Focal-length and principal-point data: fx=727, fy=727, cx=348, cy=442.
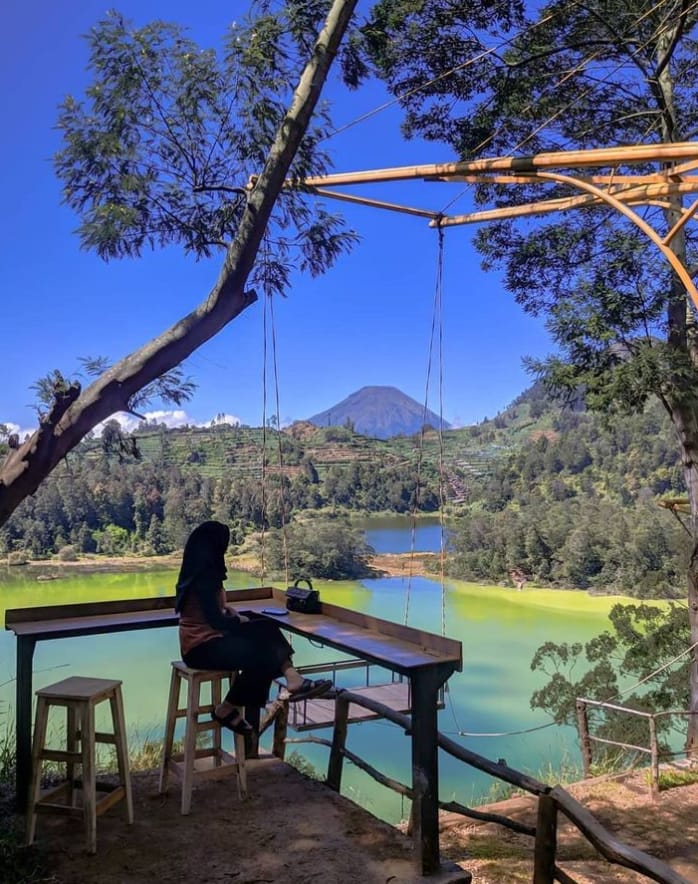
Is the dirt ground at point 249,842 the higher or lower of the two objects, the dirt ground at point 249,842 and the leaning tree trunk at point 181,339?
the lower

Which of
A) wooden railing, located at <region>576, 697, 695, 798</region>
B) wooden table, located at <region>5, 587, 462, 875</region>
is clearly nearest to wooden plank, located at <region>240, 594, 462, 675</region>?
wooden table, located at <region>5, 587, 462, 875</region>

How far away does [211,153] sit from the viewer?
3.51m

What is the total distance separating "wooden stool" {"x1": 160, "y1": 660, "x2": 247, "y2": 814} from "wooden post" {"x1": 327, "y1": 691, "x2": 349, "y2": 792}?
411mm

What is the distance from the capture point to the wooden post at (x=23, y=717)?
8.61 ft

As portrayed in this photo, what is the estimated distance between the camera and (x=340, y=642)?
8.36ft

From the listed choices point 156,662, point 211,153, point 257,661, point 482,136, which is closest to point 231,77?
point 211,153

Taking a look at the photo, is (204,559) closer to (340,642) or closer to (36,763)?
(340,642)

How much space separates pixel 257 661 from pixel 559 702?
36.7 ft

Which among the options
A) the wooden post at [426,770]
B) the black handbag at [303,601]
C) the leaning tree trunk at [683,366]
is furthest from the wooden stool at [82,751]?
the leaning tree trunk at [683,366]

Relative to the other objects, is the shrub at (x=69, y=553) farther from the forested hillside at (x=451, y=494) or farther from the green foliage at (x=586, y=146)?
the green foliage at (x=586, y=146)

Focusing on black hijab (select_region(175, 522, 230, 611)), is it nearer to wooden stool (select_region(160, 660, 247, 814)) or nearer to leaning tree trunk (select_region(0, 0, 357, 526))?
wooden stool (select_region(160, 660, 247, 814))

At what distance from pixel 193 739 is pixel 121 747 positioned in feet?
0.84

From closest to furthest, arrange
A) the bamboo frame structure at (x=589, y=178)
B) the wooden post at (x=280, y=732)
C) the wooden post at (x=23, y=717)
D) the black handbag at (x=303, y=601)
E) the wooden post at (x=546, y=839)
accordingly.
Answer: the wooden post at (x=546, y=839) < the wooden post at (x=23, y=717) < the black handbag at (x=303, y=601) < the wooden post at (x=280, y=732) < the bamboo frame structure at (x=589, y=178)

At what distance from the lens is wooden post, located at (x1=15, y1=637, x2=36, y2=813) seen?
262 cm
